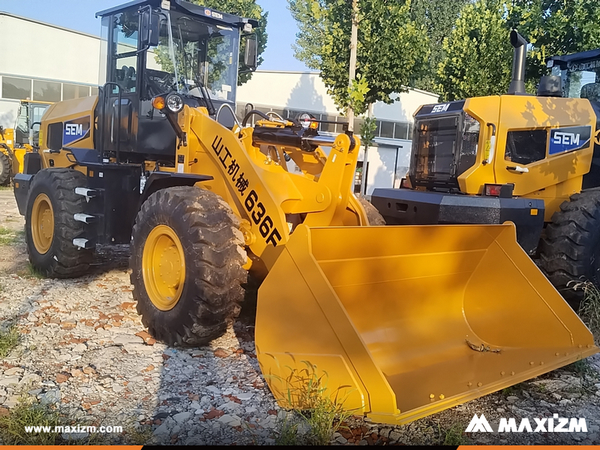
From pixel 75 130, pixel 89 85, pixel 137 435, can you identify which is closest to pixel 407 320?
pixel 137 435

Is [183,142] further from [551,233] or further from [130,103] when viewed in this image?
[551,233]

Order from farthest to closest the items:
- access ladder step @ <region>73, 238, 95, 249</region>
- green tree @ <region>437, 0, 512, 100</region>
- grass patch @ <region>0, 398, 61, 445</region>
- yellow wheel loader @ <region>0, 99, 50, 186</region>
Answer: yellow wheel loader @ <region>0, 99, 50, 186</region> → green tree @ <region>437, 0, 512, 100</region> → access ladder step @ <region>73, 238, 95, 249</region> → grass patch @ <region>0, 398, 61, 445</region>

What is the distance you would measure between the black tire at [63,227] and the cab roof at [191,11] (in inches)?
74.1

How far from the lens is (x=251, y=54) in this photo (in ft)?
20.4

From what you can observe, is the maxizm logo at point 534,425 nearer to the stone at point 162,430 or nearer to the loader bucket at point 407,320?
the loader bucket at point 407,320

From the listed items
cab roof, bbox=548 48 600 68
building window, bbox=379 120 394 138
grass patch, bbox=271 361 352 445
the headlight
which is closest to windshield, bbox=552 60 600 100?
cab roof, bbox=548 48 600 68

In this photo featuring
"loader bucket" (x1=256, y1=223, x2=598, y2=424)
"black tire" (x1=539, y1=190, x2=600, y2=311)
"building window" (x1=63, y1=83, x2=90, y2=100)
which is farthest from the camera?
"building window" (x1=63, y1=83, x2=90, y2=100)

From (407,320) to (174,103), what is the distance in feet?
9.24

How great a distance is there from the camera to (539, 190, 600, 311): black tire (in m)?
5.35

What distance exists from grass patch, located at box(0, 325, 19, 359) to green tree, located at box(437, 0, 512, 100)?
11338mm

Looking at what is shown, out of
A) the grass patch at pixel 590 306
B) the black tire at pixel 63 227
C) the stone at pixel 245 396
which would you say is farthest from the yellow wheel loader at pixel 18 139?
the grass patch at pixel 590 306

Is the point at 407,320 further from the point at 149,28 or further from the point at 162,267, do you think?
the point at 149,28

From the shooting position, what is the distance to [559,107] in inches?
239

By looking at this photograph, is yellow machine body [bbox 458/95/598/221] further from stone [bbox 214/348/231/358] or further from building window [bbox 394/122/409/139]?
building window [bbox 394/122/409/139]
